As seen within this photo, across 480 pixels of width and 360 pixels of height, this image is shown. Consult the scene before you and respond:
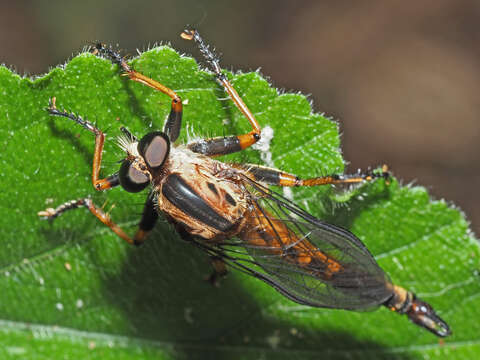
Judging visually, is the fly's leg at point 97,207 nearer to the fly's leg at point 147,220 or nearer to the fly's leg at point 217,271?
the fly's leg at point 147,220

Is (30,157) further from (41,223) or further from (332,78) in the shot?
(332,78)

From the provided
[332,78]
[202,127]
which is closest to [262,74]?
[202,127]

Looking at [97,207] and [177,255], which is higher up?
[97,207]

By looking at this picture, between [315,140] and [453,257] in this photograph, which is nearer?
[315,140]

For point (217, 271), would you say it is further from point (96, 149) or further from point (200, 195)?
point (96, 149)

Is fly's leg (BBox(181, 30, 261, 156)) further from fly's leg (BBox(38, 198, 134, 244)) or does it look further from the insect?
fly's leg (BBox(38, 198, 134, 244))

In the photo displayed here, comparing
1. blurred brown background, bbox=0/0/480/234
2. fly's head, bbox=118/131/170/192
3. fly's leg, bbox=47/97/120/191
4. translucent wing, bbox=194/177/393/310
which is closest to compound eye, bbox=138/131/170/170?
fly's head, bbox=118/131/170/192

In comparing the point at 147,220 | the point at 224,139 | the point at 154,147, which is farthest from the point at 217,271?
the point at 154,147
